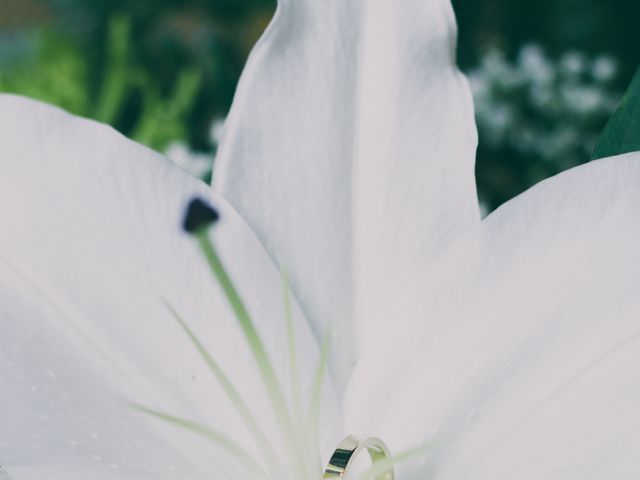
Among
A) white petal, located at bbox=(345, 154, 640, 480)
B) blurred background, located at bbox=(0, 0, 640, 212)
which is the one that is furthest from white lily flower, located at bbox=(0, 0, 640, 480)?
blurred background, located at bbox=(0, 0, 640, 212)

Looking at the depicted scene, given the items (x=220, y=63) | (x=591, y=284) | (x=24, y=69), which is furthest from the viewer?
(x=24, y=69)

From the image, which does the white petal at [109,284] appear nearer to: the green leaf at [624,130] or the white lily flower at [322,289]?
the white lily flower at [322,289]

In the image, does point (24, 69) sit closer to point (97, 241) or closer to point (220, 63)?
point (220, 63)

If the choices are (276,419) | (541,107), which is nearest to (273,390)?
(276,419)

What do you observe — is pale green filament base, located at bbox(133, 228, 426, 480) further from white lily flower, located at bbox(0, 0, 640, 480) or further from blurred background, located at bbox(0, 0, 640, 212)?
blurred background, located at bbox(0, 0, 640, 212)

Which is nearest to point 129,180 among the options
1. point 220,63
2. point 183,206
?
point 183,206

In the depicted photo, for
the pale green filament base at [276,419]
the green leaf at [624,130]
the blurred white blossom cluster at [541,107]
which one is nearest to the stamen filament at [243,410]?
the pale green filament base at [276,419]
